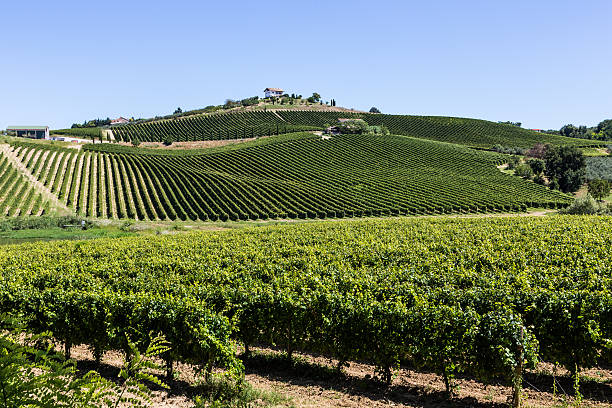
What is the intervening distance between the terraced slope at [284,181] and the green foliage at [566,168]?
773 centimetres

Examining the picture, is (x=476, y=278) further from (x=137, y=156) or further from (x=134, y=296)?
(x=137, y=156)

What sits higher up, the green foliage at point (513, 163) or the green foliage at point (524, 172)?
the green foliage at point (513, 163)

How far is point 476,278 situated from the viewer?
17.4 meters

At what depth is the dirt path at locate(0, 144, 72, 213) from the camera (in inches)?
2507

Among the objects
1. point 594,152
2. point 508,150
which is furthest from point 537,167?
point 594,152

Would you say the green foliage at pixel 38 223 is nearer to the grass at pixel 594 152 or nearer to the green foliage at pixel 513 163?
the green foliage at pixel 513 163

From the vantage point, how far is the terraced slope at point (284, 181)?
66125 millimetres

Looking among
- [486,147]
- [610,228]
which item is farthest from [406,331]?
[486,147]

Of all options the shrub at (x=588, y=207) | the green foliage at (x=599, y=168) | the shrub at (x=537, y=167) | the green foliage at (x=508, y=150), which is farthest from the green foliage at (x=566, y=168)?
the shrub at (x=588, y=207)

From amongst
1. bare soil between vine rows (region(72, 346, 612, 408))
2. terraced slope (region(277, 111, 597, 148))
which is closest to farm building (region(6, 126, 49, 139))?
terraced slope (region(277, 111, 597, 148))

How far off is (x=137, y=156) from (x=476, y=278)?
327ft

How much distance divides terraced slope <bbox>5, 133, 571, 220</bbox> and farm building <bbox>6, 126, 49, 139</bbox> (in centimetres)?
6149

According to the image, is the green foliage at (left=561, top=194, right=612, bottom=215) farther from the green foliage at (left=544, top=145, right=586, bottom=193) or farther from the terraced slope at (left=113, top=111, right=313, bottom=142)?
the terraced slope at (left=113, top=111, right=313, bottom=142)

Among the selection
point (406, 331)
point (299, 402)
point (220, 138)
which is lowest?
point (299, 402)
